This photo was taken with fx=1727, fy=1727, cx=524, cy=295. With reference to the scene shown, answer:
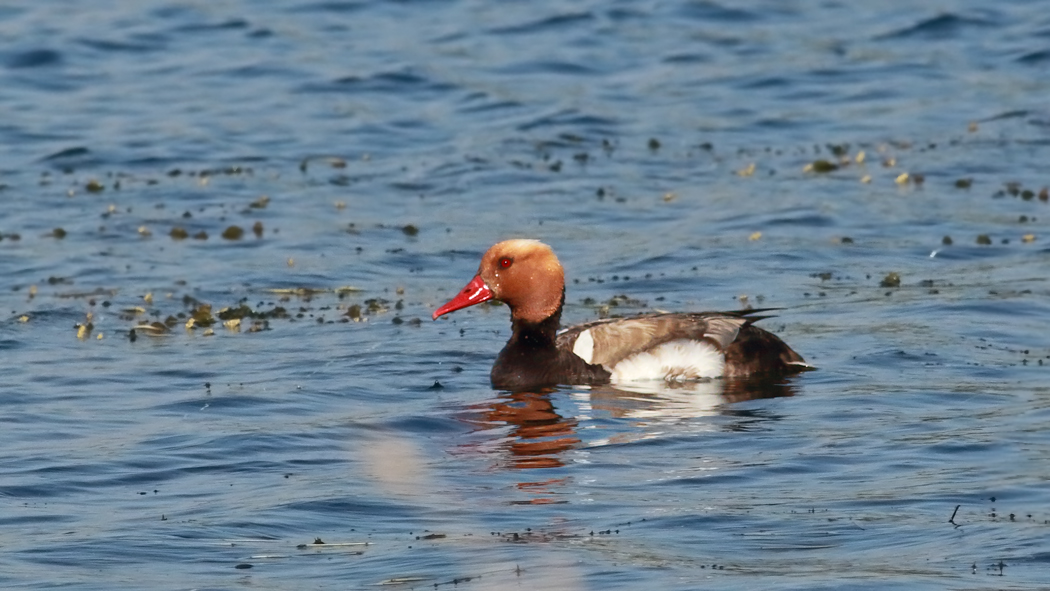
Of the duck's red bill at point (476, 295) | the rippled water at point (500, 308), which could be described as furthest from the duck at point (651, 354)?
the duck's red bill at point (476, 295)

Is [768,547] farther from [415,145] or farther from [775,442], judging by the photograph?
[415,145]

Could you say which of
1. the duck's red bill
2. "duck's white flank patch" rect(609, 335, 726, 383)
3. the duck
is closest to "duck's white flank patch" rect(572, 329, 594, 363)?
the duck

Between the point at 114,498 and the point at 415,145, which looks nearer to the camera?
the point at 114,498

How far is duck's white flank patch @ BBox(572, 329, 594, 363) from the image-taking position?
1208cm

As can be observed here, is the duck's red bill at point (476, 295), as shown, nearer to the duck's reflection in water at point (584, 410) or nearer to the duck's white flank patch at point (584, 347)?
the duck's white flank patch at point (584, 347)

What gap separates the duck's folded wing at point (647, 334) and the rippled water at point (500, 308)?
0.34 m

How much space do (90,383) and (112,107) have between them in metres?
12.6

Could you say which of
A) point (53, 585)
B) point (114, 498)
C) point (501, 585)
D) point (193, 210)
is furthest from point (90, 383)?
point (193, 210)

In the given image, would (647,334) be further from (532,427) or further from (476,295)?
(532,427)

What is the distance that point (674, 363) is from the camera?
12.0 meters

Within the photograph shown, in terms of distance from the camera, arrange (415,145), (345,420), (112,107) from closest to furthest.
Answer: (345,420) < (415,145) < (112,107)

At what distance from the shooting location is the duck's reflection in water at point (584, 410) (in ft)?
33.6

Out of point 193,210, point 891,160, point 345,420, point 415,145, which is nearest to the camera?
point 345,420

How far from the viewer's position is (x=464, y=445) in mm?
10266
